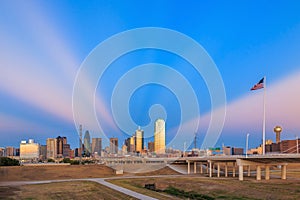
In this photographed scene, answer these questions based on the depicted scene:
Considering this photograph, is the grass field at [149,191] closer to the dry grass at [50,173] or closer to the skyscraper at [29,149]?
the dry grass at [50,173]

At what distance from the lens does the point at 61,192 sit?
125 feet

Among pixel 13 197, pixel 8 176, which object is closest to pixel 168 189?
pixel 13 197

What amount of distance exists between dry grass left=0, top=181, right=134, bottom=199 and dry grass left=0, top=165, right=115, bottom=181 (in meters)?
14.0

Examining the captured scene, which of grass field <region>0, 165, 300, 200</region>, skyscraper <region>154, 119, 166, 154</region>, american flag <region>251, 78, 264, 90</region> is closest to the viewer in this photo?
grass field <region>0, 165, 300, 200</region>

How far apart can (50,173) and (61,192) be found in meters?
23.4

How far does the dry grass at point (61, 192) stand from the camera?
115ft

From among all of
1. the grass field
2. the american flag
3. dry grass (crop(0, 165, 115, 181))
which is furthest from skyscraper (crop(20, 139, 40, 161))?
the american flag

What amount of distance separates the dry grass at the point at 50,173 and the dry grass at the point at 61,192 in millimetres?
14021

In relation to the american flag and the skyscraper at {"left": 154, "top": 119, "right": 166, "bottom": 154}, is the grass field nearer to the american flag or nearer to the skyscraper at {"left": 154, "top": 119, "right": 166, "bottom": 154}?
the american flag

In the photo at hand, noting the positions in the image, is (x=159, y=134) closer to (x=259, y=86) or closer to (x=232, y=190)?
(x=259, y=86)

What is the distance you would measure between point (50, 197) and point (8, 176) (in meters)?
25.2

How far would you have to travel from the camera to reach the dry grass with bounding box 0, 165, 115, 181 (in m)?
55.5

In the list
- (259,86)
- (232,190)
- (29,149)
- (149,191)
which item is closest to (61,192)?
(149,191)

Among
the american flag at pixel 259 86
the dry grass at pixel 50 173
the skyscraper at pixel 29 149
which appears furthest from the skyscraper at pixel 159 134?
the skyscraper at pixel 29 149
